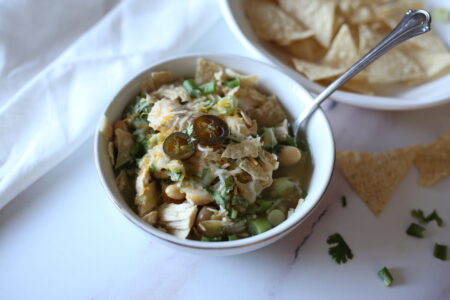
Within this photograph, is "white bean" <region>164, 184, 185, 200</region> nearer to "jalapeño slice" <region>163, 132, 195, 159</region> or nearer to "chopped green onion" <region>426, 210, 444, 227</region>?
"jalapeño slice" <region>163, 132, 195, 159</region>

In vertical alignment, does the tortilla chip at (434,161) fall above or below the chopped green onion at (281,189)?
below

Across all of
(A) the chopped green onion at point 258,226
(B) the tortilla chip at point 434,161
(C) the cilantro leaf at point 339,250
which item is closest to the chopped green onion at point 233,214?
(A) the chopped green onion at point 258,226

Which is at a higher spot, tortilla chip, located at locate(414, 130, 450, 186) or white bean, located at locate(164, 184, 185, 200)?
Answer: white bean, located at locate(164, 184, 185, 200)

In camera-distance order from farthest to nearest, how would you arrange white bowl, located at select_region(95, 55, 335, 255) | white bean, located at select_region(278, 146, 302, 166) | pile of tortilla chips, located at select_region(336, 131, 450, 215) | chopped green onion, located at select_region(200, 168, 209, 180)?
1. pile of tortilla chips, located at select_region(336, 131, 450, 215)
2. white bean, located at select_region(278, 146, 302, 166)
3. chopped green onion, located at select_region(200, 168, 209, 180)
4. white bowl, located at select_region(95, 55, 335, 255)

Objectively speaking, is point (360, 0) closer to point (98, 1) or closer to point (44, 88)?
point (98, 1)

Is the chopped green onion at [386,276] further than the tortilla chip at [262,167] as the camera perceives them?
Yes

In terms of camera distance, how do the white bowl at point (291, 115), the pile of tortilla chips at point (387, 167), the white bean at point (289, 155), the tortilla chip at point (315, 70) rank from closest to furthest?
the white bowl at point (291, 115)
the white bean at point (289, 155)
the pile of tortilla chips at point (387, 167)
the tortilla chip at point (315, 70)

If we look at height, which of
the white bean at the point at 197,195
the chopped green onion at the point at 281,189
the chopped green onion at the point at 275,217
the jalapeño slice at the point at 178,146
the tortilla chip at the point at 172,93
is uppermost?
the tortilla chip at the point at 172,93

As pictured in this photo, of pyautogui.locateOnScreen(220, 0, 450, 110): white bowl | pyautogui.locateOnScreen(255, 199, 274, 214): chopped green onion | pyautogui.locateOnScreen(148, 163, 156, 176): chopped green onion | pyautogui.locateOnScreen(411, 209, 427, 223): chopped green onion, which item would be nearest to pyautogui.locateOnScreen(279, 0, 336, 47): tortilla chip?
pyautogui.locateOnScreen(220, 0, 450, 110): white bowl

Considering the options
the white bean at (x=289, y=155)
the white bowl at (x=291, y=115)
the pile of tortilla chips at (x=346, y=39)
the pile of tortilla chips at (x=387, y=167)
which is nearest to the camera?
the white bowl at (x=291, y=115)

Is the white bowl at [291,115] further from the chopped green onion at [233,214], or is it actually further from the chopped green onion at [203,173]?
the chopped green onion at [203,173]
